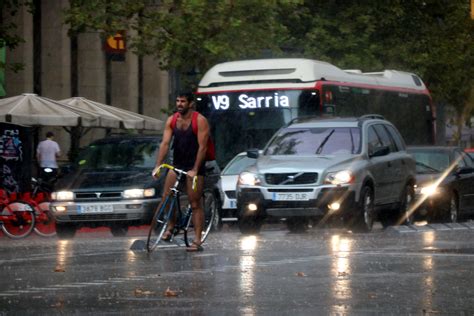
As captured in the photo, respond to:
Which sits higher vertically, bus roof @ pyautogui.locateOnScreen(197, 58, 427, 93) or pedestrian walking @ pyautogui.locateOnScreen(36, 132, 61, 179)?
bus roof @ pyautogui.locateOnScreen(197, 58, 427, 93)

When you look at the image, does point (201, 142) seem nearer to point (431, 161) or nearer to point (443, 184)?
point (443, 184)

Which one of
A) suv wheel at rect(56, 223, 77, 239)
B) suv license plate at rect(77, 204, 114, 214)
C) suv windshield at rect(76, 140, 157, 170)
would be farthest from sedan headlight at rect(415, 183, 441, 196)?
suv wheel at rect(56, 223, 77, 239)

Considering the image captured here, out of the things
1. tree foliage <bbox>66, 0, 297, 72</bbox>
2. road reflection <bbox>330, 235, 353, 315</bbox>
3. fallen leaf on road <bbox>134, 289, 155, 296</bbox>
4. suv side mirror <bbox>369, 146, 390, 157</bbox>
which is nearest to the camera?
road reflection <bbox>330, 235, 353, 315</bbox>

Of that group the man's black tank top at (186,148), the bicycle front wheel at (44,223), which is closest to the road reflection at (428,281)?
the man's black tank top at (186,148)

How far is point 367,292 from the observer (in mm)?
11281

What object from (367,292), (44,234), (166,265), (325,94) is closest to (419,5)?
(325,94)

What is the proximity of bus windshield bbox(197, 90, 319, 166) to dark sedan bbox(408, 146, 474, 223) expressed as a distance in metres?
2.26

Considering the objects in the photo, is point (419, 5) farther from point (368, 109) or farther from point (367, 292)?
point (367, 292)

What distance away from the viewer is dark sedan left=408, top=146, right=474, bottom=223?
Answer: 26922 millimetres

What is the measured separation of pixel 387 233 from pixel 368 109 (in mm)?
A: 9961

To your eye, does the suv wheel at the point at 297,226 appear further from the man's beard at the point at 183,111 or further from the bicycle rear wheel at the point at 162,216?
the man's beard at the point at 183,111

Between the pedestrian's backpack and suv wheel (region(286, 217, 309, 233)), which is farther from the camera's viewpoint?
suv wheel (region(286, 217, 309, 233))

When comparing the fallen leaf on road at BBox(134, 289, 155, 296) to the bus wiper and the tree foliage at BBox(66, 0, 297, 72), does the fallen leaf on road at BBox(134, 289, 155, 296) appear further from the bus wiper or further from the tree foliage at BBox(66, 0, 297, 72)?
the tree foliage at BBox(66, 0, 297, 72)

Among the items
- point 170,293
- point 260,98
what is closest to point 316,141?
point 260,98
